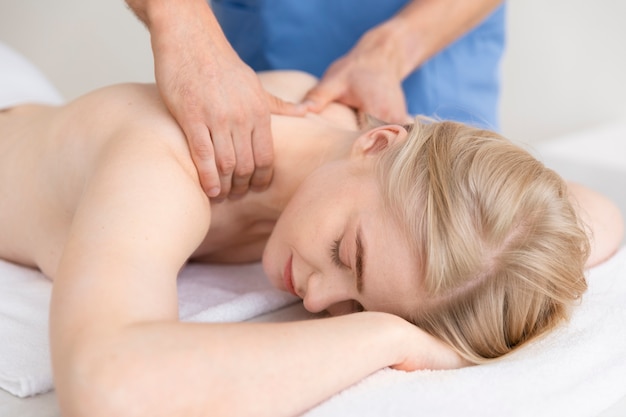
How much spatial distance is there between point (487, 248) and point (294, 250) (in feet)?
1.01

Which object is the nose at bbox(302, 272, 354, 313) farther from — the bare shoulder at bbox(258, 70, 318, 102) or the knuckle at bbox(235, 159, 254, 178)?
the bare shoulder at bbox(258, 70, 318, 102)

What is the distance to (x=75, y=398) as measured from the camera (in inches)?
35.3

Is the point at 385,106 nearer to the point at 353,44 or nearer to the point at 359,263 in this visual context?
the point at 353,44

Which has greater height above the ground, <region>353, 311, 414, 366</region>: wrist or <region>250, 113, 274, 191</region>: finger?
<region>250, 113, 274, 191</region>: finger

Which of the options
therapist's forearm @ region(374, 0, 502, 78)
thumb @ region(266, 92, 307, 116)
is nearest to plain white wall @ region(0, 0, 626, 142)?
therapist's forearm @ region(374, 0, 502, 78)

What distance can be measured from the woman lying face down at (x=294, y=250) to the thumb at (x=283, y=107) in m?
0.03

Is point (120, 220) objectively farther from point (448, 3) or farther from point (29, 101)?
point (448, 3)

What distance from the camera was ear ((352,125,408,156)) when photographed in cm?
131

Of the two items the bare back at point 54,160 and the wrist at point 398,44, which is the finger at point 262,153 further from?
the wrist at point 398,44

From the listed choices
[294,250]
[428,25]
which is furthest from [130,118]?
[428,25]

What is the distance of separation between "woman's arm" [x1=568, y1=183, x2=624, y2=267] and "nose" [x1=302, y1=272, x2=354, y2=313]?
50 centimetres

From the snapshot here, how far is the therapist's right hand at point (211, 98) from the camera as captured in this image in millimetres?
1273

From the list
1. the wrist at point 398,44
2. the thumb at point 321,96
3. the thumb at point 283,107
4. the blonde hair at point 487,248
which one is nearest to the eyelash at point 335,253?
the blonde hair at point 487,248

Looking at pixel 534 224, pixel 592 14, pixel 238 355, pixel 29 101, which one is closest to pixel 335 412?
pixel 238 355
